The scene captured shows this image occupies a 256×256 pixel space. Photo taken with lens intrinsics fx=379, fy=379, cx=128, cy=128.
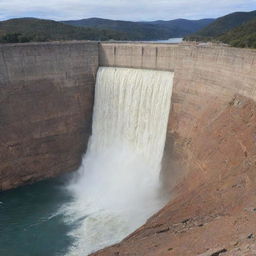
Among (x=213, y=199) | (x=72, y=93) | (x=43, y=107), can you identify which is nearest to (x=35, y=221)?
(x=43, y=107)

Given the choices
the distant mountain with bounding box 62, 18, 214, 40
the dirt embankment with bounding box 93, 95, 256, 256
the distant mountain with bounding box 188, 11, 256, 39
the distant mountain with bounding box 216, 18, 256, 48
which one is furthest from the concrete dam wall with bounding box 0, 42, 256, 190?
the distant mountain with bounding box 188, 11, 256, 39

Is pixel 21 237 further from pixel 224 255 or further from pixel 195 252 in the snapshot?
pixel 224 255

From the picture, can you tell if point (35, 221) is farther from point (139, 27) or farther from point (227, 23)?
point (139, 27)

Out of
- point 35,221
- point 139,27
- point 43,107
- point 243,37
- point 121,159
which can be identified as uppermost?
point 243,37

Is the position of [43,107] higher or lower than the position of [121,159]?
higher

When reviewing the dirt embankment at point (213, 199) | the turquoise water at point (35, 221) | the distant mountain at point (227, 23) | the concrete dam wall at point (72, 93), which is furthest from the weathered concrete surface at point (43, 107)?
the distant mountain at point (227, 23)

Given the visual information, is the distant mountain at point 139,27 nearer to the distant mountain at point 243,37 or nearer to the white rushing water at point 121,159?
the distant mountain at point 243,37
